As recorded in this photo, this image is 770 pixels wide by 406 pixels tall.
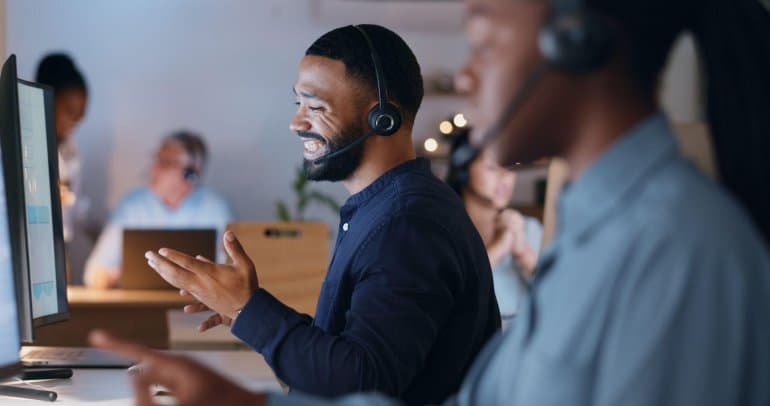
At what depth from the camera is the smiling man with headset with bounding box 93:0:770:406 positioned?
836 millimetres

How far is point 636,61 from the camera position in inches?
36.3

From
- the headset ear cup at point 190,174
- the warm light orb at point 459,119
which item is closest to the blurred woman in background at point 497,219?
the warm light orb at point 459,119

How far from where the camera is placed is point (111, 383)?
1963 millimetres

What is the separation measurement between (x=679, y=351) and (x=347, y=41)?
1220 millimetres

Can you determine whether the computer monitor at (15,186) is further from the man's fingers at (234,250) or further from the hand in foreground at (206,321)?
the man's fingers at (234,250)

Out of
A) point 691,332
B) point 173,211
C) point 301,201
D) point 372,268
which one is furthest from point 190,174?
point 691,332

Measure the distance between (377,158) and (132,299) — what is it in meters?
2.50

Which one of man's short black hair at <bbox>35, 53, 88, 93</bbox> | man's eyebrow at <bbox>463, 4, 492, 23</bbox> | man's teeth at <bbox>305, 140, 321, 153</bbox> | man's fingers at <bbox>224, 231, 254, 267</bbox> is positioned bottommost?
man's fingers at <bbox>224, 231, 254, 267</bbox>

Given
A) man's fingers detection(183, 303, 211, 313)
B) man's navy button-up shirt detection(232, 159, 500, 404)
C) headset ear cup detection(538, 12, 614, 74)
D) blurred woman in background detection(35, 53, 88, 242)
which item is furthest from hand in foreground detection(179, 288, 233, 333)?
blurred woman in background detection(35, 53, 88, 242)

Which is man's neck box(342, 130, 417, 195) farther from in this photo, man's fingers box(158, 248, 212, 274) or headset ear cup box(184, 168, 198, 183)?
headset ear cup box(184, 168, 198, 183)

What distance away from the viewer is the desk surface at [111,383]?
1.78m

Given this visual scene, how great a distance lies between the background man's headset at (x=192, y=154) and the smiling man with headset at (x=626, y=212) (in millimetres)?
5417

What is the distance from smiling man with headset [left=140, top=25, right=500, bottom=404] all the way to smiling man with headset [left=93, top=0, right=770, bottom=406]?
0.57 meters

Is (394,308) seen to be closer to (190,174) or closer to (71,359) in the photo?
(71,359)
